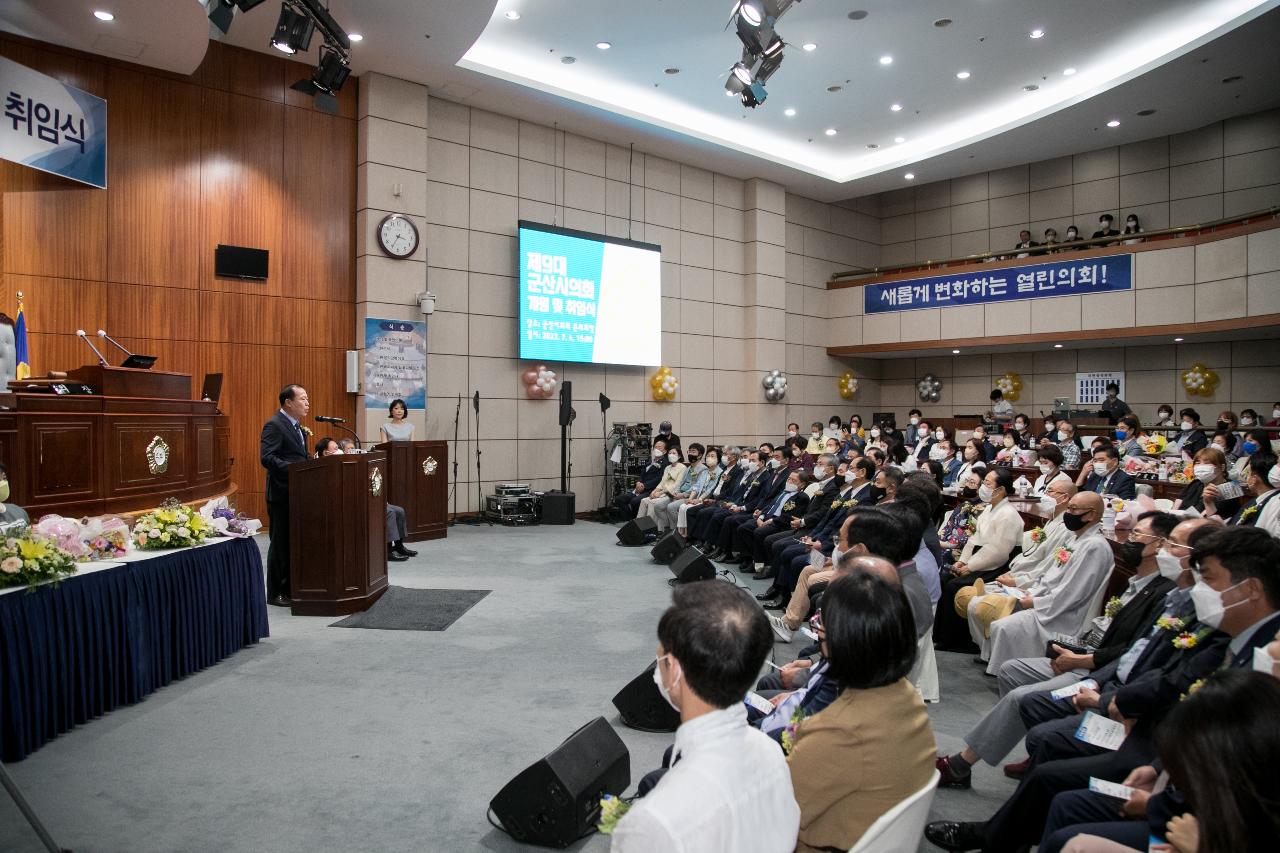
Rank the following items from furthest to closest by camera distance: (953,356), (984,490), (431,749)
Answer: (953,356), (984,490), (431,749)

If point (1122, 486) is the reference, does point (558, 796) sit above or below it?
below

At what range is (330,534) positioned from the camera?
4969 millimetres

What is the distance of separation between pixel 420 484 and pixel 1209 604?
7192mm

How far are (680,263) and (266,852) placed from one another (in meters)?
10.5

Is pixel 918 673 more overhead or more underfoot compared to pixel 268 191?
more underfoot

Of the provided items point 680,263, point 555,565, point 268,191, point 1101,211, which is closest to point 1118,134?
point 1101,211

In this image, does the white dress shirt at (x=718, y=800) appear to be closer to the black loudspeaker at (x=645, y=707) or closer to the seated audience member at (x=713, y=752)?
the seated audience member at (x=713, y=752)

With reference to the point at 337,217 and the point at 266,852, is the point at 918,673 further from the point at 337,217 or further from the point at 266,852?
the point at 337,217

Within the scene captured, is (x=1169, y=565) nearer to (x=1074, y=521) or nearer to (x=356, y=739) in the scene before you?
(x=1074, y=521)

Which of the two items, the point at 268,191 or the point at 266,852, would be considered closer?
the point at 266,852

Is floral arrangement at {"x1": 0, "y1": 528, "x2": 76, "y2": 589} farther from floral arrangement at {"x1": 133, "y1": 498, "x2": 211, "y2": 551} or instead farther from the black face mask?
the black face mask

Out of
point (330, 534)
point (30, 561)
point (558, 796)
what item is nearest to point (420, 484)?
point (330, 534)

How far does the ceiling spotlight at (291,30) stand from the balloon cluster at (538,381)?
4.65 metres

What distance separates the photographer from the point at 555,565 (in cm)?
689
